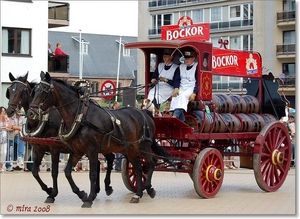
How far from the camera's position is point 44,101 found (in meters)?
13.1

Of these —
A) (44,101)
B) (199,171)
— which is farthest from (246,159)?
(44,101)

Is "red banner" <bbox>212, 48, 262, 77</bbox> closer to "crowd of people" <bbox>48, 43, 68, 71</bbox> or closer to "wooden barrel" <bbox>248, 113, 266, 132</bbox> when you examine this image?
"wooden barrel" <bbox>248, 113, 266, 132</bbox>

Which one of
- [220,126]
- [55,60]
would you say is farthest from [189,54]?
[55,60]

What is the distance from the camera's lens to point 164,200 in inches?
566

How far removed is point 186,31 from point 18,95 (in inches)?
154

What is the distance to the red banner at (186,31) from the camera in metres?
15.3

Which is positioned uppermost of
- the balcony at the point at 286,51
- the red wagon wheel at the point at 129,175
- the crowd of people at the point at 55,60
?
the balcony at the point at 286,51

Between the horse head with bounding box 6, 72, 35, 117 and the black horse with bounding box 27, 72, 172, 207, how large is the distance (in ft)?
1.85

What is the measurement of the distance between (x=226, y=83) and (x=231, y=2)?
7842 millimetres

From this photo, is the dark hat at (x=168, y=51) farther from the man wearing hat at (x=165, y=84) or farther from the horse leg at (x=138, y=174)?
the horse leg at (x=138, y=174)

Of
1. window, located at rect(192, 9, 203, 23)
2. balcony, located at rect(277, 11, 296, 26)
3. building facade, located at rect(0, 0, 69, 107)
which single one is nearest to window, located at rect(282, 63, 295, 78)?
balcony, located at rect(277, 11, 296, 26)

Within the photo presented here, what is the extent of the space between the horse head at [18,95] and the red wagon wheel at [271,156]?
4866 millimetres

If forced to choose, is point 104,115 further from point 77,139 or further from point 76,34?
point 76,34

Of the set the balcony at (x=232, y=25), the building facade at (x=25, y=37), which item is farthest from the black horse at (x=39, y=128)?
the balcony at (x=232, y=25)
